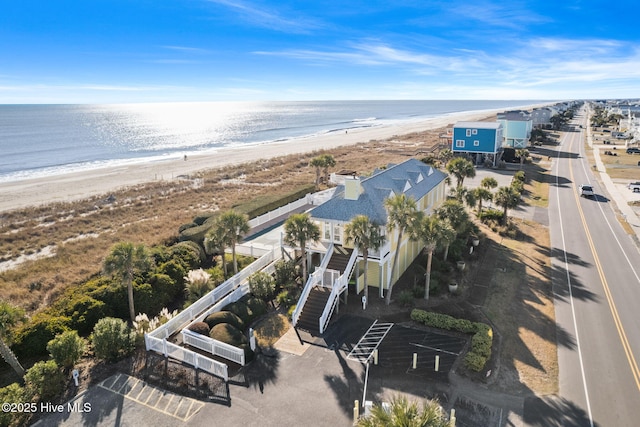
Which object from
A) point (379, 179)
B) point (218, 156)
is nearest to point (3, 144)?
point (218, 156)

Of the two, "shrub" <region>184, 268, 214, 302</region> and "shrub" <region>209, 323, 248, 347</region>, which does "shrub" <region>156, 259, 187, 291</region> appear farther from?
"shrub" <region>209, 323, 248, 347</region>

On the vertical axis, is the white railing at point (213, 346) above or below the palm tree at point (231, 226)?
below

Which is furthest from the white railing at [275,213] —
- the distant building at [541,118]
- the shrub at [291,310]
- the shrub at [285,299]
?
the distant building at [541,118]

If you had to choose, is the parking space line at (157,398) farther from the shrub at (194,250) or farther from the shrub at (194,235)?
the shrub at (194,235)

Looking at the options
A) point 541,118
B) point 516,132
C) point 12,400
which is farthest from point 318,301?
point 541,118

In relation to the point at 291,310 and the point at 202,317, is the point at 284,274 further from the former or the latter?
the point at 202,317
